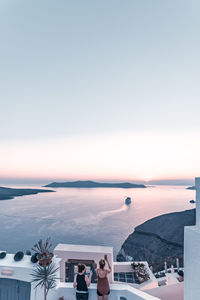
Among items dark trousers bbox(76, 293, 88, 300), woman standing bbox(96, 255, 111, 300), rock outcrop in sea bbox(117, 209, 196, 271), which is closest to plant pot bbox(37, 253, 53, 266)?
dark trousers bbox(76, 293, 88, 300)

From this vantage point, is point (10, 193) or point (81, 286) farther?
point (10, 193)

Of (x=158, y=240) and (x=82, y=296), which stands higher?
(x=82, y=296)

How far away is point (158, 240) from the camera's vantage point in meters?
47.4

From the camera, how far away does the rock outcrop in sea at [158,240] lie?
42531mm

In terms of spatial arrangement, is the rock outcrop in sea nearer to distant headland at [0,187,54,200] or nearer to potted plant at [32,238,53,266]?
potted plant at [32,238,53,266]

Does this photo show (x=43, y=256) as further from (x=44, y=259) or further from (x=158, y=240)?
(x=158, y=240)

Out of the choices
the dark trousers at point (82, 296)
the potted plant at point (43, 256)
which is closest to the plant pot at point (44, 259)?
the potted plant at point (43, 256)

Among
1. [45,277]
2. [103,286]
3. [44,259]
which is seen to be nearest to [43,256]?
[44,259]

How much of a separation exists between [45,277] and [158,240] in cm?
4967

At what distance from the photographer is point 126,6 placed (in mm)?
7262

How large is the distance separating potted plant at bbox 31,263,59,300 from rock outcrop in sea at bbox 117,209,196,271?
4178 centimetres

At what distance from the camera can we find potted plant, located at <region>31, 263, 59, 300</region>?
3676mm

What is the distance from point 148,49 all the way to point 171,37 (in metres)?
0.88

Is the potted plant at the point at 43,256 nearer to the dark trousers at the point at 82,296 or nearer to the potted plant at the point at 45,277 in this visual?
the potted plant at the point at 45,277
